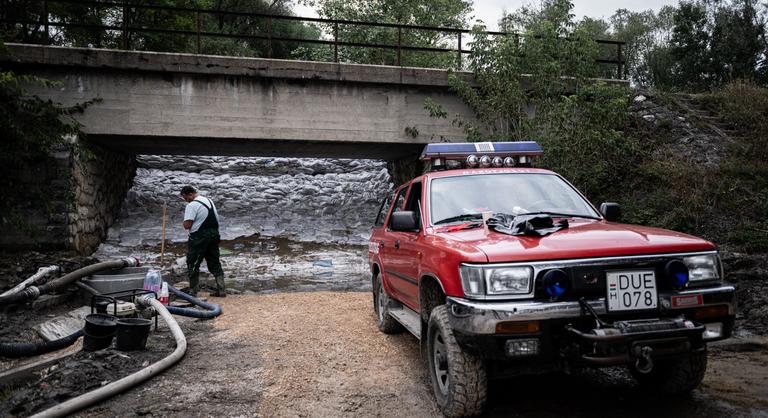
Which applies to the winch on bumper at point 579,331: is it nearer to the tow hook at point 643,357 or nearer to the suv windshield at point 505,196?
the tow hook at point 643,357

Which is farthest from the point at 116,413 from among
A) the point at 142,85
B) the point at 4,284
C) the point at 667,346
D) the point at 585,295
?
the point at 142,85

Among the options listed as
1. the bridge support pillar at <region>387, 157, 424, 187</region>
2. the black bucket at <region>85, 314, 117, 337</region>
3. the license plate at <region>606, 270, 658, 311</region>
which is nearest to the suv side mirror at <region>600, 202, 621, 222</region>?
the license plate at <region>606, 270, 658, 311</region>

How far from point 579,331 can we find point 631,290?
1.46 feet

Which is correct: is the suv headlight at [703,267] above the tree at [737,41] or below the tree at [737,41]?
below

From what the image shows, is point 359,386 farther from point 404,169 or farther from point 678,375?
point 404,169

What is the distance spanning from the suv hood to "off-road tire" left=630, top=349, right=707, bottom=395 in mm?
897

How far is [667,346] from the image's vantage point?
3.20 metres

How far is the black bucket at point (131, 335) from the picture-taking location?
221 inches

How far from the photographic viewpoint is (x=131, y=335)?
5.66 metres

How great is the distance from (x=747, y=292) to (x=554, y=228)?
A: 472 cm

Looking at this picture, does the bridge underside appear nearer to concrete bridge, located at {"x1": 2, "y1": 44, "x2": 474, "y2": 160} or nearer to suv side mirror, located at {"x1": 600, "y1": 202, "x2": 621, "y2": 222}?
concrete bridge, located at {"x1": 2, "y1": 44, "x2": 474, "y2": 160}

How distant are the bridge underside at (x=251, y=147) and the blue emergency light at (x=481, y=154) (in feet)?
28.2

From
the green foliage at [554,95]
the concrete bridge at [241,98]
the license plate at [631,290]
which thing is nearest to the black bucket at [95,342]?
the license plate at [631,290]

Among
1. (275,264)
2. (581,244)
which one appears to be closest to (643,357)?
(581,244)
